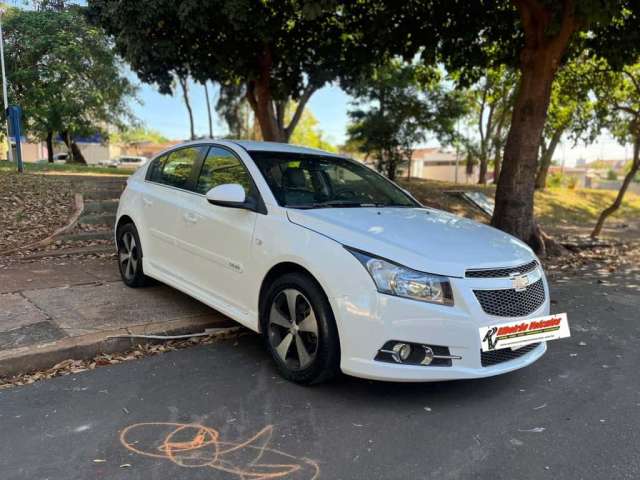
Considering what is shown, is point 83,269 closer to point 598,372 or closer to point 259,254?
point 259,254

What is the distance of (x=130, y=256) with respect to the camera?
229 inches

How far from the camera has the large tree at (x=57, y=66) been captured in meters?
19.9

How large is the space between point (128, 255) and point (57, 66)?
57.1ft

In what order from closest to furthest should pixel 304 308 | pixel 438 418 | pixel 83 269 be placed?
pixel 438 418, pixel 304 308, pixel 83 269

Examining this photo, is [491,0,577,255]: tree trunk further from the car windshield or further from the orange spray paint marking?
the orange spray paint marking

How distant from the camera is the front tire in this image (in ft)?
11.3

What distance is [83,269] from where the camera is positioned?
21.7 feet

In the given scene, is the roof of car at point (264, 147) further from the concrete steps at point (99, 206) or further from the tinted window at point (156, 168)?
the concrete steps at point (99, 206)

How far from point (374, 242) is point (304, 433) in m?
1.21

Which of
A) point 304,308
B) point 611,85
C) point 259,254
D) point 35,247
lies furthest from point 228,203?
point 611,85

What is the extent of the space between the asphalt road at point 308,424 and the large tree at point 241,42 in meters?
5.73

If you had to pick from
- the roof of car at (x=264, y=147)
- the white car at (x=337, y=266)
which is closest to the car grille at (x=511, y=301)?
the white car at (x=337, y=266)

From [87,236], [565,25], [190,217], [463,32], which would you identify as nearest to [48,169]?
[87,236]

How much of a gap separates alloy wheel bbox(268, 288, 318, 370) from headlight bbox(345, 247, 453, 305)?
546 mm
